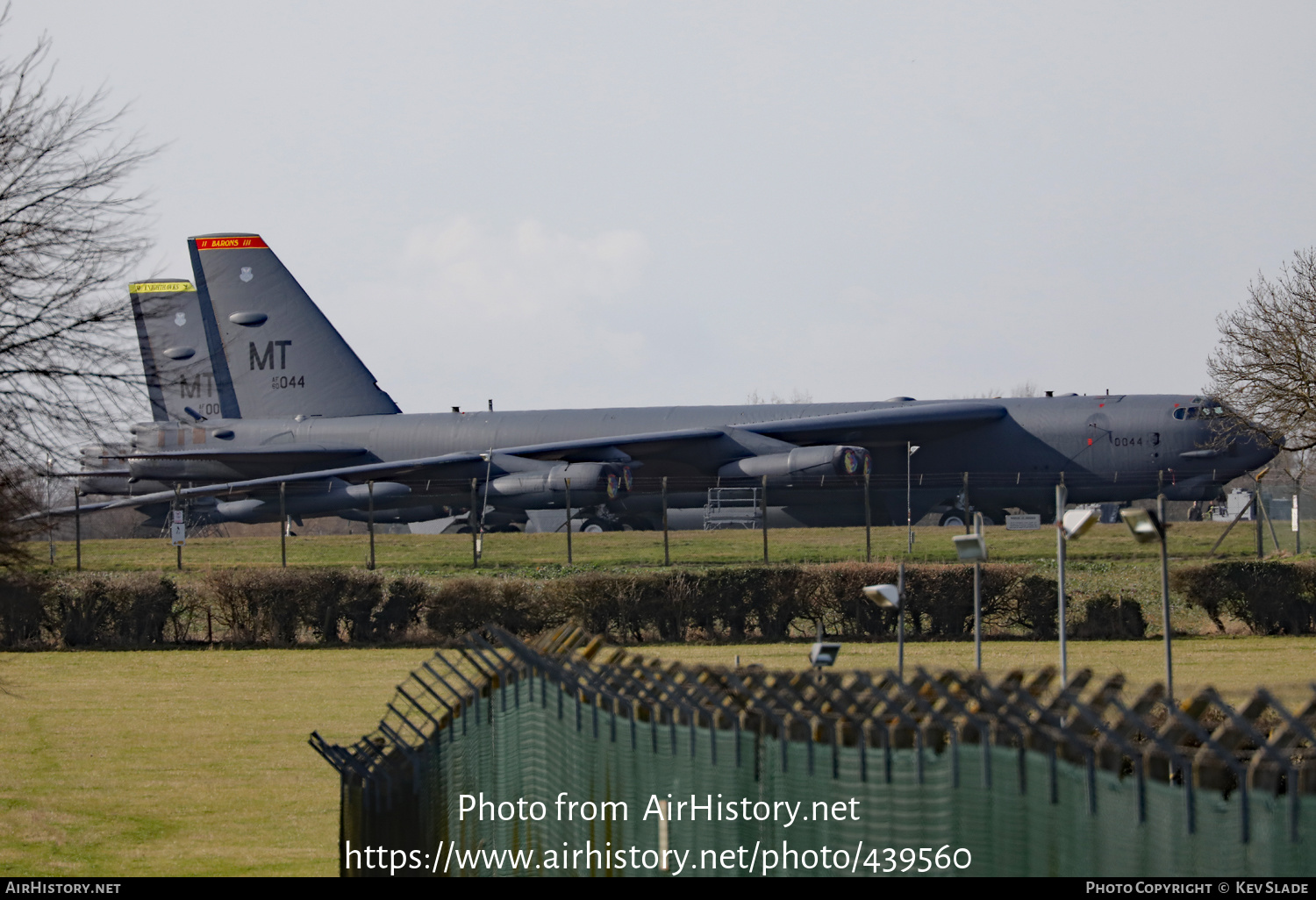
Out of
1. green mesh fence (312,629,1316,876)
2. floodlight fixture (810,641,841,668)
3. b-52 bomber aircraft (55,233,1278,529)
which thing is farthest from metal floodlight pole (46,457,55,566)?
b-52 bomber aircraft (55,233,1278,529)

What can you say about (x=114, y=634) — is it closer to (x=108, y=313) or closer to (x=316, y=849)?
(x=108, y=313)

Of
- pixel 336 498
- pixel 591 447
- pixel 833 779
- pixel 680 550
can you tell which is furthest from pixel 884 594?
pixel 336 498

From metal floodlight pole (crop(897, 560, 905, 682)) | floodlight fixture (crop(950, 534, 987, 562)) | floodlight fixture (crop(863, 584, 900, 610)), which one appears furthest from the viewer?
floodlight fixture (crop(950, 534, 987, 562))

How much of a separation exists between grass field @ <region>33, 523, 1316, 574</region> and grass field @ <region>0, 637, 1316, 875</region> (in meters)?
5.14

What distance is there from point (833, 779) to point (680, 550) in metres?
20.5

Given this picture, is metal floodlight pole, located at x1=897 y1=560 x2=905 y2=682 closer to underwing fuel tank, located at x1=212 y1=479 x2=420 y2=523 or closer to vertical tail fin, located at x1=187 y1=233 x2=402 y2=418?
underwing fuel tank, located at x1=212 y1=479 x2=420 y2=523

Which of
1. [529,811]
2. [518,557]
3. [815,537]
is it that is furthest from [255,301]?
[529,811]

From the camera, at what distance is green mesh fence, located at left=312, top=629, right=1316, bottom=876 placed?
3180mm

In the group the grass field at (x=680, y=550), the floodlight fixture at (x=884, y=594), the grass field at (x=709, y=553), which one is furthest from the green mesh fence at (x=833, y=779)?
the grass field at (x=680, y=550)

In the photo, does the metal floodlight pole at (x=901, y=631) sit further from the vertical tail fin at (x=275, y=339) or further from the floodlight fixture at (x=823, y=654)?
the vertical tail fin at (x=275, y=339)

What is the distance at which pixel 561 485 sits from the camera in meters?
30.3

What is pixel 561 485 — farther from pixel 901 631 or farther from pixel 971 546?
pixel 901 631

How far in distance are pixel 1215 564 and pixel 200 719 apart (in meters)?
12.8

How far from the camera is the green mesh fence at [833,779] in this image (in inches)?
125
